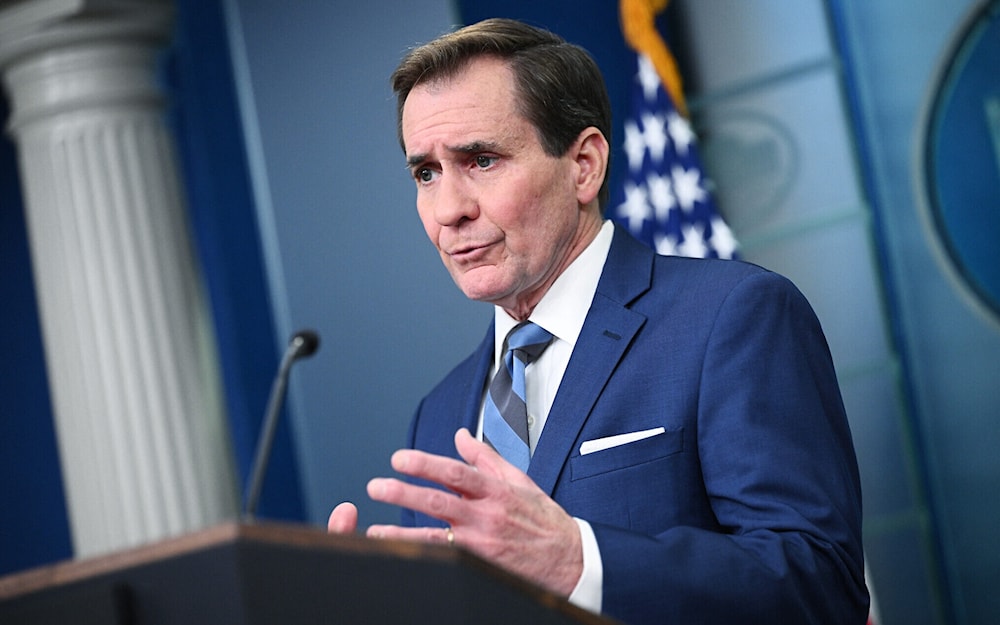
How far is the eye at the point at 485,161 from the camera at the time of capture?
193 cm

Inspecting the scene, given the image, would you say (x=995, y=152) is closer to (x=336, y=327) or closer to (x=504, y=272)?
(x=336, y=327)

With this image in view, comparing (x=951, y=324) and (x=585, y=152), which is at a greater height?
(x=585, y=152)

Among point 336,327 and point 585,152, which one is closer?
point 585,152

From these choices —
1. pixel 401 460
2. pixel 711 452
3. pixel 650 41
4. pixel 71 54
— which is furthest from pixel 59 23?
pixel 401 460

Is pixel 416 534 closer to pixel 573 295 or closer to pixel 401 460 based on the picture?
pixel 401 460

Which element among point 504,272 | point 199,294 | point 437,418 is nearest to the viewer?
point 504,272

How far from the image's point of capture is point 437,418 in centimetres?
215

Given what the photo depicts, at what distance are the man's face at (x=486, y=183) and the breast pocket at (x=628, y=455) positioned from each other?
33 cm

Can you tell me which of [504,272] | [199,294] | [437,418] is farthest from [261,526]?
[199,294]

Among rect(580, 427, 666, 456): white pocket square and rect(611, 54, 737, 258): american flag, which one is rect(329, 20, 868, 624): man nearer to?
rect(580, 427, 666, 456): white pocket square

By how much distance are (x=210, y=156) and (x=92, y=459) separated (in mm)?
1233

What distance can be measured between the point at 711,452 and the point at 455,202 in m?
0.55

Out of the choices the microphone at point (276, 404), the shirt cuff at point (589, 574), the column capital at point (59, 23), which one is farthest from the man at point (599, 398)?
the column capital at point (59, 23)


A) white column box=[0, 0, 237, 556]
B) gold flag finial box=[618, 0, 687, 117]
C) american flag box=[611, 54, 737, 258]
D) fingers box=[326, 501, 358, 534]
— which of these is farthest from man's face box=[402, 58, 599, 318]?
white column box=[0, 0, 237, 556]
